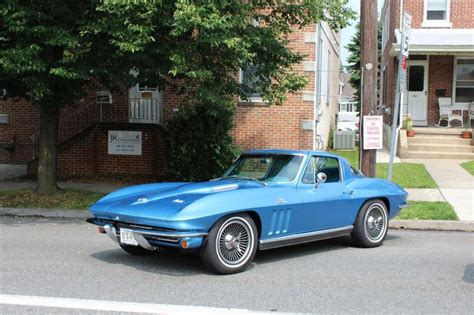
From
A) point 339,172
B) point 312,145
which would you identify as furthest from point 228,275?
point 312,145

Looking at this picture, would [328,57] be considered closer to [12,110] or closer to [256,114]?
[256,114]

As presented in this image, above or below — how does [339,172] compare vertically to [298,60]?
below

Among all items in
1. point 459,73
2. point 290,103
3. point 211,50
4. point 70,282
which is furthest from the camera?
point 459,73

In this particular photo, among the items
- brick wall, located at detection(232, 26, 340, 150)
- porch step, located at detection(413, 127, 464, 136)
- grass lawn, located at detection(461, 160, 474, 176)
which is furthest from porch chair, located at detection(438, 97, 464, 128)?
brick wall, located at detection(232, 26, 340, 150)

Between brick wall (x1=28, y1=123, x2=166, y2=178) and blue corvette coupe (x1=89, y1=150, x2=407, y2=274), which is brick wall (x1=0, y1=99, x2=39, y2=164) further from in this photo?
blue corvette coupe (x1=89, y1=150, x2=407, y2=274)

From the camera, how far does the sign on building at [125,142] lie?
15438 mm

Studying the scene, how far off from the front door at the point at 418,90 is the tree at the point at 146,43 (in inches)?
426

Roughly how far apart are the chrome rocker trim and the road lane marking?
1.61 m

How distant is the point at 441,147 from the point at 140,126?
9.48m

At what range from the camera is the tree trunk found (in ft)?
37.6

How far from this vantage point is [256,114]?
50.1ft

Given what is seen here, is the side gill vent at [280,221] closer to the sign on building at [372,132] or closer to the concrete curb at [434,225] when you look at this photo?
the concrete curb at [434,225]

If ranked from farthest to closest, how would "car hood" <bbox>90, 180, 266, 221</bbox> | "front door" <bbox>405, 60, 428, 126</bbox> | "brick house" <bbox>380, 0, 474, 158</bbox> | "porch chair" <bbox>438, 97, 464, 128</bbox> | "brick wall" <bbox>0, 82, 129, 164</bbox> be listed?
"front door" <bbox>405, 60, 428, 126</bbox>, "porch chair" <bbox>438, 97, 464, 128</bbox>, "brick house" <bbox>380, 0, 474, 158</bbox>, "brick wall" <bbox>0, 82, 129, 164</bbox>, "car hood" <bbox>90, 180, 266, 221</bbox>

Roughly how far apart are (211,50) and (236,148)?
4766 millimetres
